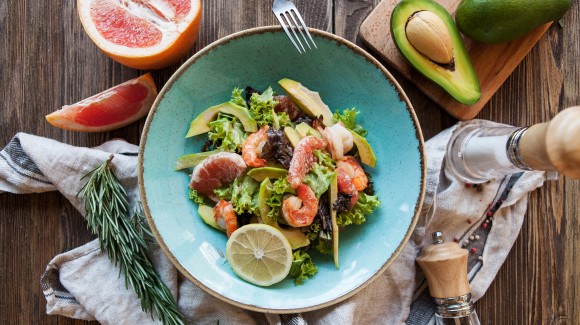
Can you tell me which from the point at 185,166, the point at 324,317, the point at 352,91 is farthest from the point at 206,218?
the point at 352,91

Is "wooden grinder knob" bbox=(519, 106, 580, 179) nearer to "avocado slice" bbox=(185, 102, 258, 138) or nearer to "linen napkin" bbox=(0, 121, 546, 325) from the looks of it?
"linen napkin" bbox=(0, 121, 546, 325)

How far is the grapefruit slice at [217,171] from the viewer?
6.24 feet

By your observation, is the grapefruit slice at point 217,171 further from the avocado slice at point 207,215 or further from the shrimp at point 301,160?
the shrimp at point 301,160

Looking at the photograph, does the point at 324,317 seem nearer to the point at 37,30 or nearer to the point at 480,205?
the point at 480,205

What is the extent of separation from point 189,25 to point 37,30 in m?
0.72

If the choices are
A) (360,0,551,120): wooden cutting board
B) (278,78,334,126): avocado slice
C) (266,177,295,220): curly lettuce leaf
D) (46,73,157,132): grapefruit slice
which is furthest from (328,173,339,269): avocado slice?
(46,73,157,132): grapefruit slice

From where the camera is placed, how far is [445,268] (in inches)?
79.7

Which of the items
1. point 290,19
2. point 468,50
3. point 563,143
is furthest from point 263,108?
point 563,143

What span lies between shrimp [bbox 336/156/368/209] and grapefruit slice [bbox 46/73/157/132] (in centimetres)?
80

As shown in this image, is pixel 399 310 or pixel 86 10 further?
pixel 399 310

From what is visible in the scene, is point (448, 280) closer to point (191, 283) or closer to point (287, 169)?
point (287, 169)

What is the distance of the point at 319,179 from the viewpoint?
73.8 inches

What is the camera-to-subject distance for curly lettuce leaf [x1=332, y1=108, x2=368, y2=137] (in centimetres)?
201

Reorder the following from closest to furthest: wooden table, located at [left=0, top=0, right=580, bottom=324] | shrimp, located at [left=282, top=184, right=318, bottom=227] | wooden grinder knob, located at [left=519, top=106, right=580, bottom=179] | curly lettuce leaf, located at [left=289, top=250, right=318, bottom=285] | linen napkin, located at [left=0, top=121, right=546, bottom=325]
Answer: wooden grinder knob, located at [left=519, top=106, right=580, bottom=179] → shrimp, located at [left=282, top=184, right=318, bottom=227] → curly lettuce leaf, located at [left=289, top=250, right=318, bottom=285] → linen napkin, located at [left=0, top=121, right=546, bottom=325] → wooden table, located at [left=0, top=0, right=580, bottom=324]
